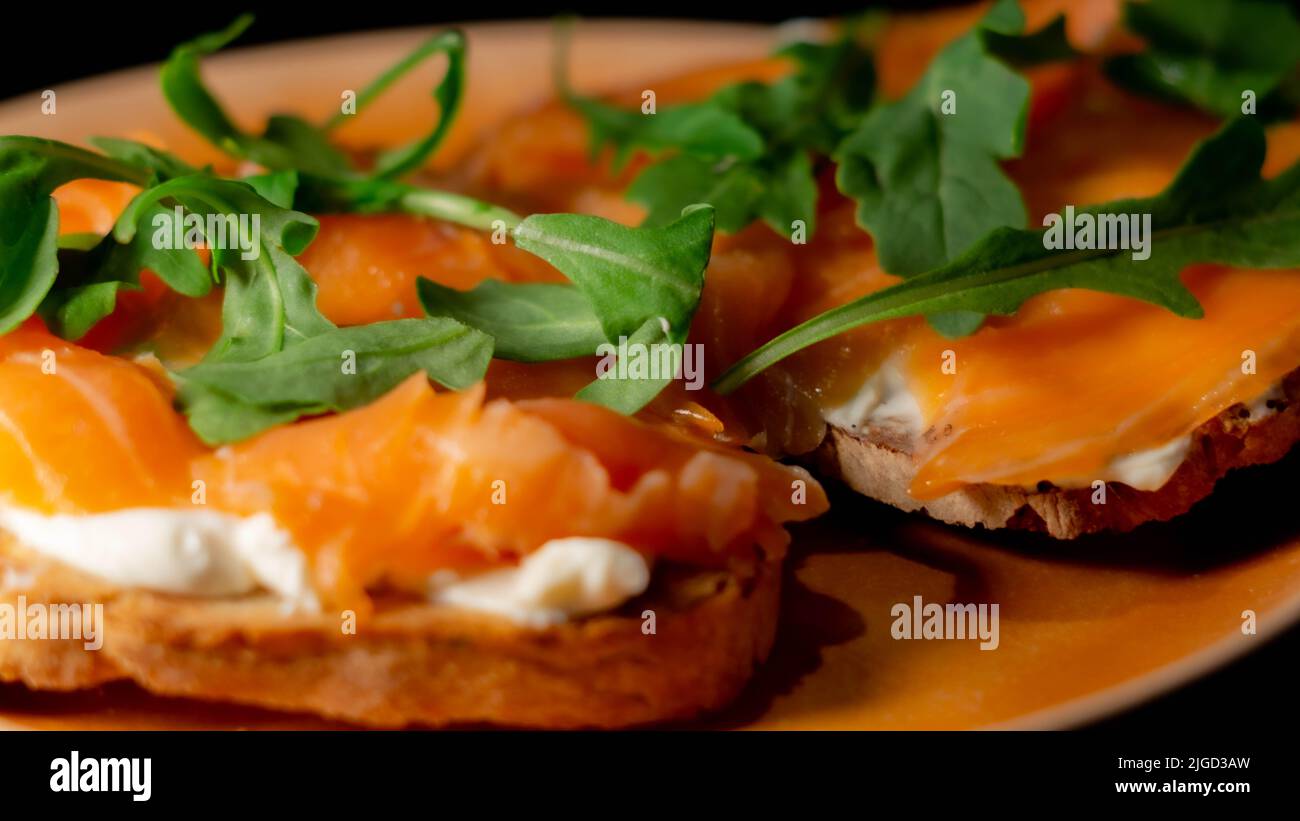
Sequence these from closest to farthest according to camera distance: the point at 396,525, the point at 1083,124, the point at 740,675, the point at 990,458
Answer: the point at 396,525 → the point at 740,675 → the point at 990,458 → the point at 1083,124

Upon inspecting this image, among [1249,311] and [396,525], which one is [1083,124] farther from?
[396,525]

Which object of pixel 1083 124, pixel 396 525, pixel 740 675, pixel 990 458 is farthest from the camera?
pixel 1083 124

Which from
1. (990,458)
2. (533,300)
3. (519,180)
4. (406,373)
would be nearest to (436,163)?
(519,180)

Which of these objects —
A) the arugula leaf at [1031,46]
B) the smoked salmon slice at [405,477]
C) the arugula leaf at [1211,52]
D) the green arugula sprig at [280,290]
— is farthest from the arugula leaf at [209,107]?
the arugula leaf at [1211,52]

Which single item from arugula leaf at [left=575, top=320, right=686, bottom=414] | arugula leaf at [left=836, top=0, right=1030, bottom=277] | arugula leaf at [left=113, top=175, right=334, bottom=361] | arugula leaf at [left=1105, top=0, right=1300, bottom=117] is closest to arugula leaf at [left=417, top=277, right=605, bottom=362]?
arugula leaf at [left=575, top=320, right=686, bottom=414]

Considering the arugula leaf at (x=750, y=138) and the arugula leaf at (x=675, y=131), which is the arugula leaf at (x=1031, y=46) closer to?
the arugula leaf at (x=750, y=138)

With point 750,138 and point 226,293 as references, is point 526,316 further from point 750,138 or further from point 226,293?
point 750,138
